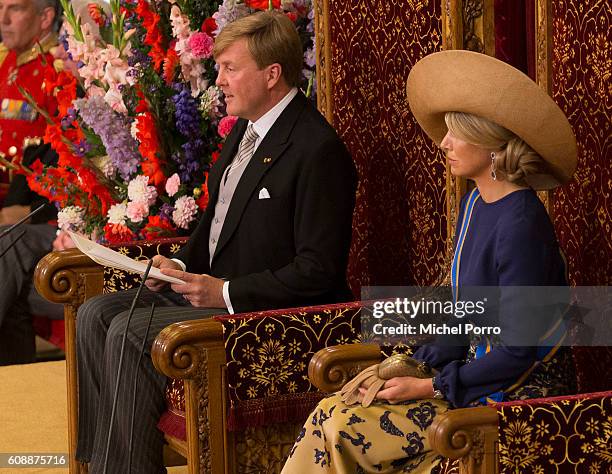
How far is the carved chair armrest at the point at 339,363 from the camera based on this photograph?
110 inches

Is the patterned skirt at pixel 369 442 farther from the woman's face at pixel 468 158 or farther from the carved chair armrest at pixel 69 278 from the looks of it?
the carved chair armrest at pixel 69 278

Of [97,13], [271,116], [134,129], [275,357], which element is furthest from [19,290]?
[275,357]

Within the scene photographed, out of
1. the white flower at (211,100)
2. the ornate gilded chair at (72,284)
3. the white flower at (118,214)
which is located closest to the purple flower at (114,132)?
the white flower at (118,214)

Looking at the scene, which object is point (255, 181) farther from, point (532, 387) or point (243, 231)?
point (532, 387)

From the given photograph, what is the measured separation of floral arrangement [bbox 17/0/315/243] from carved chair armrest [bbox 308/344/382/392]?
1.35 meters

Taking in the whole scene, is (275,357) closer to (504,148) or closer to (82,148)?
(504,148)

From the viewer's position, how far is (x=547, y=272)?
95.9 inches

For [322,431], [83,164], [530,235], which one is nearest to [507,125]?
[530,235]

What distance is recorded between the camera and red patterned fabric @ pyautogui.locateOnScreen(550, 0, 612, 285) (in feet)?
8.89

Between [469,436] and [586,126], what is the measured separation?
889mm

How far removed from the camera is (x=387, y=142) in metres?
3.52

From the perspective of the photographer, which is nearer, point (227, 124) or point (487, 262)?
point (487, 262)

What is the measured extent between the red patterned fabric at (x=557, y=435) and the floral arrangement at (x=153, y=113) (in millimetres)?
1913

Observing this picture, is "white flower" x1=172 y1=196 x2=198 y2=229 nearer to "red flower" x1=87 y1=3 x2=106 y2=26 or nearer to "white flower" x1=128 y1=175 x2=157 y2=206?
"white flower" x1=128 y1=175 x2=157 y2=206
